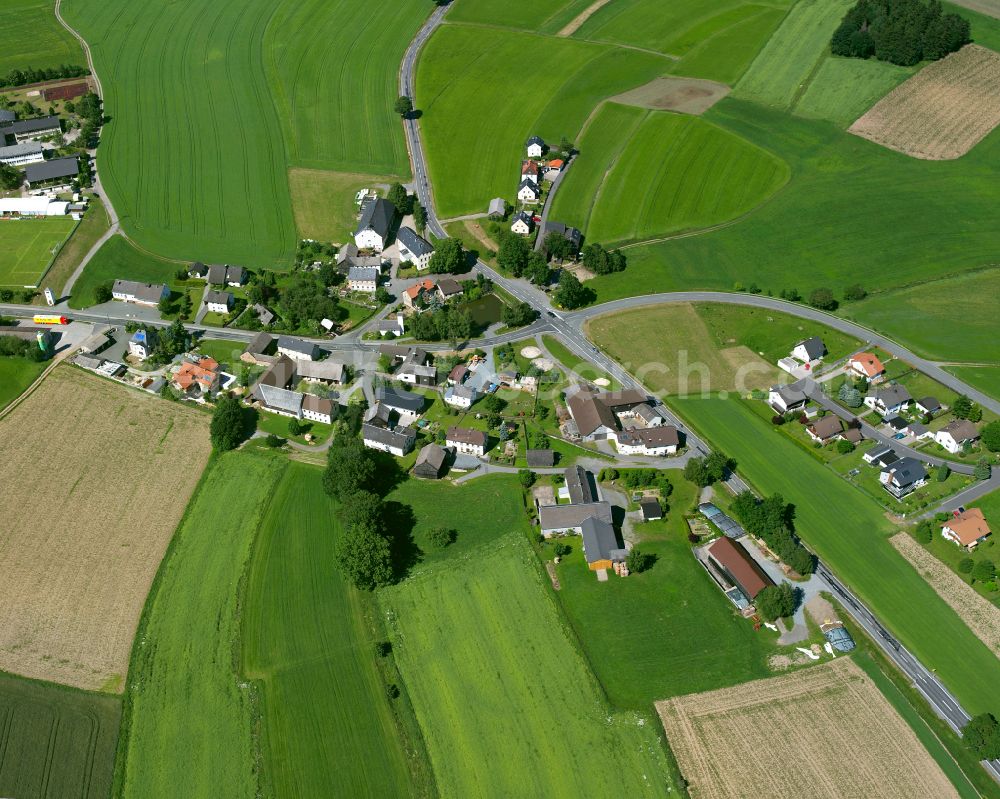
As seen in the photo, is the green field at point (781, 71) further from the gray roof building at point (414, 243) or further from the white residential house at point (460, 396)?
the white residential house at point (460, 396)

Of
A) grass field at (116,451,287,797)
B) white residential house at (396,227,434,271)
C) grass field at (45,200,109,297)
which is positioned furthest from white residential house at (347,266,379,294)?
grass field at (45,200,109,297)

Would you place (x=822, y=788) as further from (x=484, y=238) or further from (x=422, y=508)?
(x=484, y=238)

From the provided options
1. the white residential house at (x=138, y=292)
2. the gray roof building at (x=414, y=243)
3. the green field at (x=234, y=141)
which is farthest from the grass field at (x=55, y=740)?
the gray roof building at (x=414, y=243)

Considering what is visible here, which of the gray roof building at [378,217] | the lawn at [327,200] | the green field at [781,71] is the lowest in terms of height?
the lawn at [327,200]

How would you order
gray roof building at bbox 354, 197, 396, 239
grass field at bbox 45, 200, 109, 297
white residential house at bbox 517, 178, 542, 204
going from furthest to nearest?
white residential house at bbox 517, 178, 542, 204, gray roof building at bbox 354, 197, 396, 239, grass field at bbox 45, 200, 109, 297

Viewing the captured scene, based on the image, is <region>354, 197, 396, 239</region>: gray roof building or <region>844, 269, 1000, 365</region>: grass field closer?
<region>844, 269, 1000, 365</region>: grass field

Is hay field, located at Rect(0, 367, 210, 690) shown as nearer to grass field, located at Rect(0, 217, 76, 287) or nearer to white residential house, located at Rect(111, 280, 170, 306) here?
white residential house, located at Rect(111, 280, 170, 306)

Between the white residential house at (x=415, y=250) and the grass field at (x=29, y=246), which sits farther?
the white residential house at (x=415, y=250)

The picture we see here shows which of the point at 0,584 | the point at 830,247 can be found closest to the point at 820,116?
the point at 830,247
